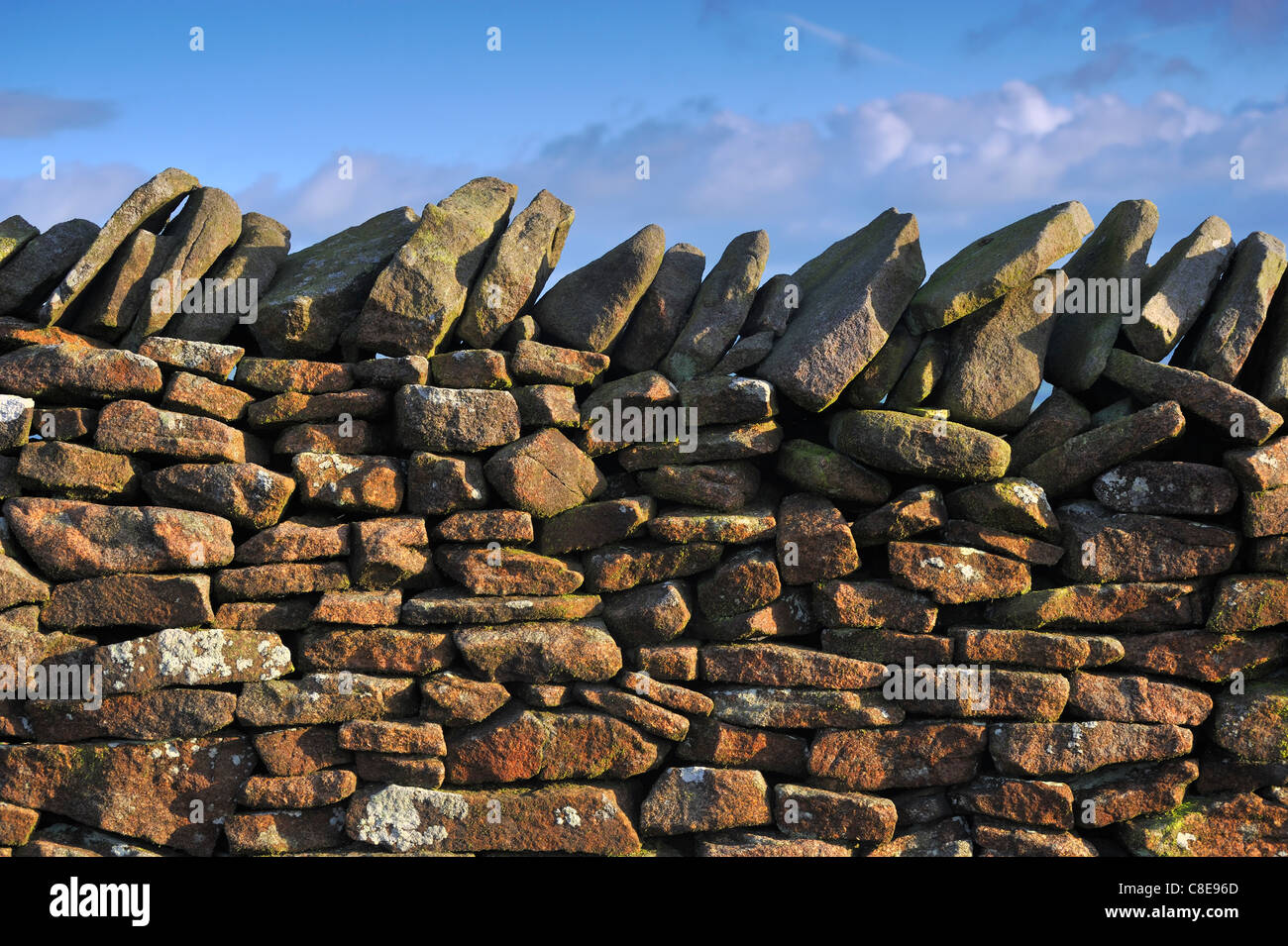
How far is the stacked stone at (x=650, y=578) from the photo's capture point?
5.61 metres

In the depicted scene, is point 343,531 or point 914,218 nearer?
point 343,531

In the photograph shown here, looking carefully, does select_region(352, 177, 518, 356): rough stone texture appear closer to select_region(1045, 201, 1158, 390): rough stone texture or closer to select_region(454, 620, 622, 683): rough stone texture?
select_region(454, 620, 622, 683): rough stone texture

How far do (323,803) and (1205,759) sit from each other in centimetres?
534

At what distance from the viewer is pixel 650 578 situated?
5.86 meters

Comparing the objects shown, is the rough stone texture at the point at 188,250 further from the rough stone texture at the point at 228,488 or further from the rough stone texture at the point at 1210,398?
the rough stone texture at the point at 1210,398

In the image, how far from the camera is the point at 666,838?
18.9ft

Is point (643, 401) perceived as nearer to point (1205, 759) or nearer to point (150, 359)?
point (150, 359)

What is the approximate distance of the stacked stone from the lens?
561cm

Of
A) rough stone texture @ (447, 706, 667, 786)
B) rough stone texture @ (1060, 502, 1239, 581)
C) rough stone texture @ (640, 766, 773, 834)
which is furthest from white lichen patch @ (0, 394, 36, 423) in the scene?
rough stone texture @ (1060, 502, 1239, 581)

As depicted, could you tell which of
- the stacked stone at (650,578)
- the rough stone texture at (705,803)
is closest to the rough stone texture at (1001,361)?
the stacked stone at (650,578)

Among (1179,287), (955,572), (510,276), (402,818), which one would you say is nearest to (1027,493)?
(955,572)

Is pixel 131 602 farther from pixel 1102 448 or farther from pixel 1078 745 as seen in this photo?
pixel 1102 448

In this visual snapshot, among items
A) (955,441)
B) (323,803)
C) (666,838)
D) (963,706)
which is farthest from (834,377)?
(323,803)

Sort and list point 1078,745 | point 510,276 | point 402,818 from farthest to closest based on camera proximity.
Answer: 1. point 510,276
2. point 1078,745
3. point 402,818
